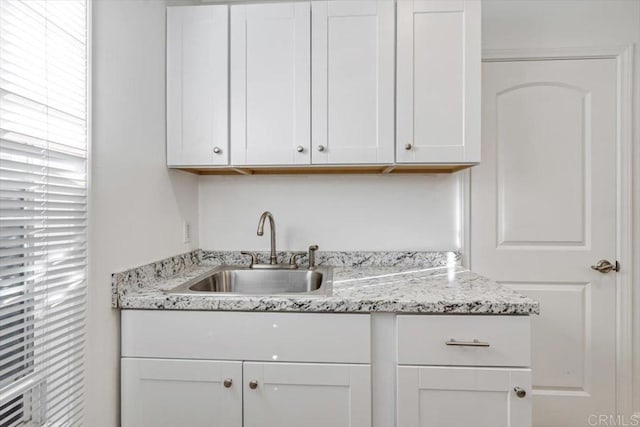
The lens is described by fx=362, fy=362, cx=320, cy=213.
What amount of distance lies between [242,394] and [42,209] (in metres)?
0.85

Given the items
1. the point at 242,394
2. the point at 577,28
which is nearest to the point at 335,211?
the point at 242,394

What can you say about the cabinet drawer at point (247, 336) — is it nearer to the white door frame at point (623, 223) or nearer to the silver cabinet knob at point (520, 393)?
the silver cabinet knob at point (520, 393)

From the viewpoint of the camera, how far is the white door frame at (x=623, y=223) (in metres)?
1.85

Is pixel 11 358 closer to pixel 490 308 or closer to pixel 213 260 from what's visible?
pixel 213 260

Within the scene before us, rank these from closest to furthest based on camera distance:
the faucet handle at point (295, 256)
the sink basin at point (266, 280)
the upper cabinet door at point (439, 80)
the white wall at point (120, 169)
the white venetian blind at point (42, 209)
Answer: the white venetian blind at point (42, 209) < the white wall at point (120, 169) < the upper cabinet door at point (439, 80) < the sink basin at point (266, 280) < the faucet handle at point (295, 256)

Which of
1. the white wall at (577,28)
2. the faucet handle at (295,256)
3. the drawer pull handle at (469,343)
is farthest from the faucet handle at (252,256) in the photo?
the white wall at (577,28)

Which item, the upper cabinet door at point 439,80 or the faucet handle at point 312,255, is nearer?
the upper cabinet door at point 439,80

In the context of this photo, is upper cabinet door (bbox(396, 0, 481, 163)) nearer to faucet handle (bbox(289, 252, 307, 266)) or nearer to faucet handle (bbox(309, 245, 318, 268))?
faucet handle (bbox(309, 245, 318, 268))

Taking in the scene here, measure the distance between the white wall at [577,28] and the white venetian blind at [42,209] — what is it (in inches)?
73.8

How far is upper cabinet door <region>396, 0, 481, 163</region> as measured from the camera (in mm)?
1537

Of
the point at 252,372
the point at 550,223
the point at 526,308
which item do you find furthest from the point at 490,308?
the point at 550,223

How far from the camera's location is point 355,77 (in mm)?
1573

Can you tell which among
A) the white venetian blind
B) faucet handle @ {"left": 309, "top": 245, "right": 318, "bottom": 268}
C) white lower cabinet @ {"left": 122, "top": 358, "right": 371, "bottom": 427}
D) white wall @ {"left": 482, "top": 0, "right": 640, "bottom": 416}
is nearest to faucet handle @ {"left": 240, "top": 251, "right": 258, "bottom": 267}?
faucet handle @ {"left": 309, "top": 245, "right": 318, "bottom": 268}

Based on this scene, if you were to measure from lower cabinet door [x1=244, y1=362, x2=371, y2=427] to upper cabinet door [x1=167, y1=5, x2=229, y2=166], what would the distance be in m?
0.92
